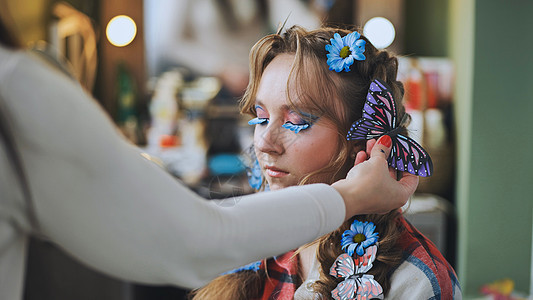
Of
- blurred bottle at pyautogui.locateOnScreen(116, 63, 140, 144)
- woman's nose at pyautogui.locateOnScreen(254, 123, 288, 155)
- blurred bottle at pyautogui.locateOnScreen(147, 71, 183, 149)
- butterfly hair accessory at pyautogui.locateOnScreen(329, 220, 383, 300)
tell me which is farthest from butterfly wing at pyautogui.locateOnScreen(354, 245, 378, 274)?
blurred bottle at pyautogui.locateOnScreen(116, 63, 140, 144)

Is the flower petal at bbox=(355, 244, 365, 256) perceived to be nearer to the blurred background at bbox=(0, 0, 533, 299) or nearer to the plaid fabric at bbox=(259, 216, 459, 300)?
the plaid fabric at bbox=(259, 216, 459, 300)

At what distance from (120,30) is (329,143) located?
390 cm

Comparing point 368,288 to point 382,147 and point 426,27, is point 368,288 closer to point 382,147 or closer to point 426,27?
point 382,147

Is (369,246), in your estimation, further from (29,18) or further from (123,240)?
(29,18)

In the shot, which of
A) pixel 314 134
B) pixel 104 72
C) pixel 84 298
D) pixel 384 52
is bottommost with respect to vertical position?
pixel 84 298

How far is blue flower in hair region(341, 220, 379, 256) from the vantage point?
3.21 ft

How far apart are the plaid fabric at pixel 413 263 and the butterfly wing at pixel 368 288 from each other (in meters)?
0.07

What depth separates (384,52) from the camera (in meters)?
1.08

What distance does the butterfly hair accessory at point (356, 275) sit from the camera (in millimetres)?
926

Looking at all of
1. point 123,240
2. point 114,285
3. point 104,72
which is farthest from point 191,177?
point 123,240

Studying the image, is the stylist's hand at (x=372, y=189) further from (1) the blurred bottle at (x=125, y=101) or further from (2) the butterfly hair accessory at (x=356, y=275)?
(1) the blurred bottle at (x=125, y=101)

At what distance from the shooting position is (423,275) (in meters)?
0.91

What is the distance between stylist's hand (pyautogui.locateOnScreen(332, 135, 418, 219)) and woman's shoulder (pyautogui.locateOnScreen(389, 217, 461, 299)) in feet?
0.50

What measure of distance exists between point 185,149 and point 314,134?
334 cm
